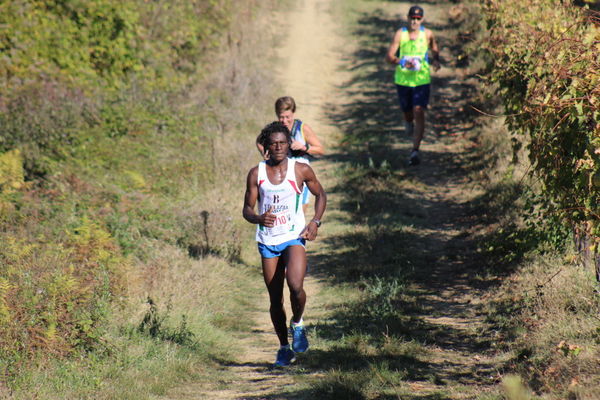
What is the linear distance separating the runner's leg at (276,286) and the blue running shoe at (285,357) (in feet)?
0.27

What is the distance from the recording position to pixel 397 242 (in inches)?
370

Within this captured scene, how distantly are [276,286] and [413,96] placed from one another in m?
6.45

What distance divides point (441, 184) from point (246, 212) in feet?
21.0

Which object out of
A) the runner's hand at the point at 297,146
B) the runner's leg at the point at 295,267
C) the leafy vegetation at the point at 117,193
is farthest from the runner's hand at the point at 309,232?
the runner's hand at the point at 297,146

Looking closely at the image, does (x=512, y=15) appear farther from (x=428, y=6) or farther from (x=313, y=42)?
(x=428, y=6)

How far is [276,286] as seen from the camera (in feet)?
20.2

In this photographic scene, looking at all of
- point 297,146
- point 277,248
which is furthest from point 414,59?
point 277,248

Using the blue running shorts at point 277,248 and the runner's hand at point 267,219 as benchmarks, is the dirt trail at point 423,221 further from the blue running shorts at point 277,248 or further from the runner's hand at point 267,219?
the runner's hand at point 267,219

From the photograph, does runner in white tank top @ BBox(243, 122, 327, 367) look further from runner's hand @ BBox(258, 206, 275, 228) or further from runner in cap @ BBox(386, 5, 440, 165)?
runner in cap @ BBox(386, 5, 440, 165)

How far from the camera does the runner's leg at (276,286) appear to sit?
6047mm

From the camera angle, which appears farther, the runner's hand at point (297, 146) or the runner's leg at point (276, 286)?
the runner's hand at point (297, 146)

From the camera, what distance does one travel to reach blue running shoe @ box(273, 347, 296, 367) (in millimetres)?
6254

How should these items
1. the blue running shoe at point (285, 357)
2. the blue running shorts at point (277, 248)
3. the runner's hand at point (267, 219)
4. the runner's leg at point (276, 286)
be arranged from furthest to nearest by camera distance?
the blue running shoe at point (285, 357), the runner's leg at point (276, 286), the blue running shorts at point (277, 248), the runner's hand at point (267, 219)

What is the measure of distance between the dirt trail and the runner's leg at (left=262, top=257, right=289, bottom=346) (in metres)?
0.38
